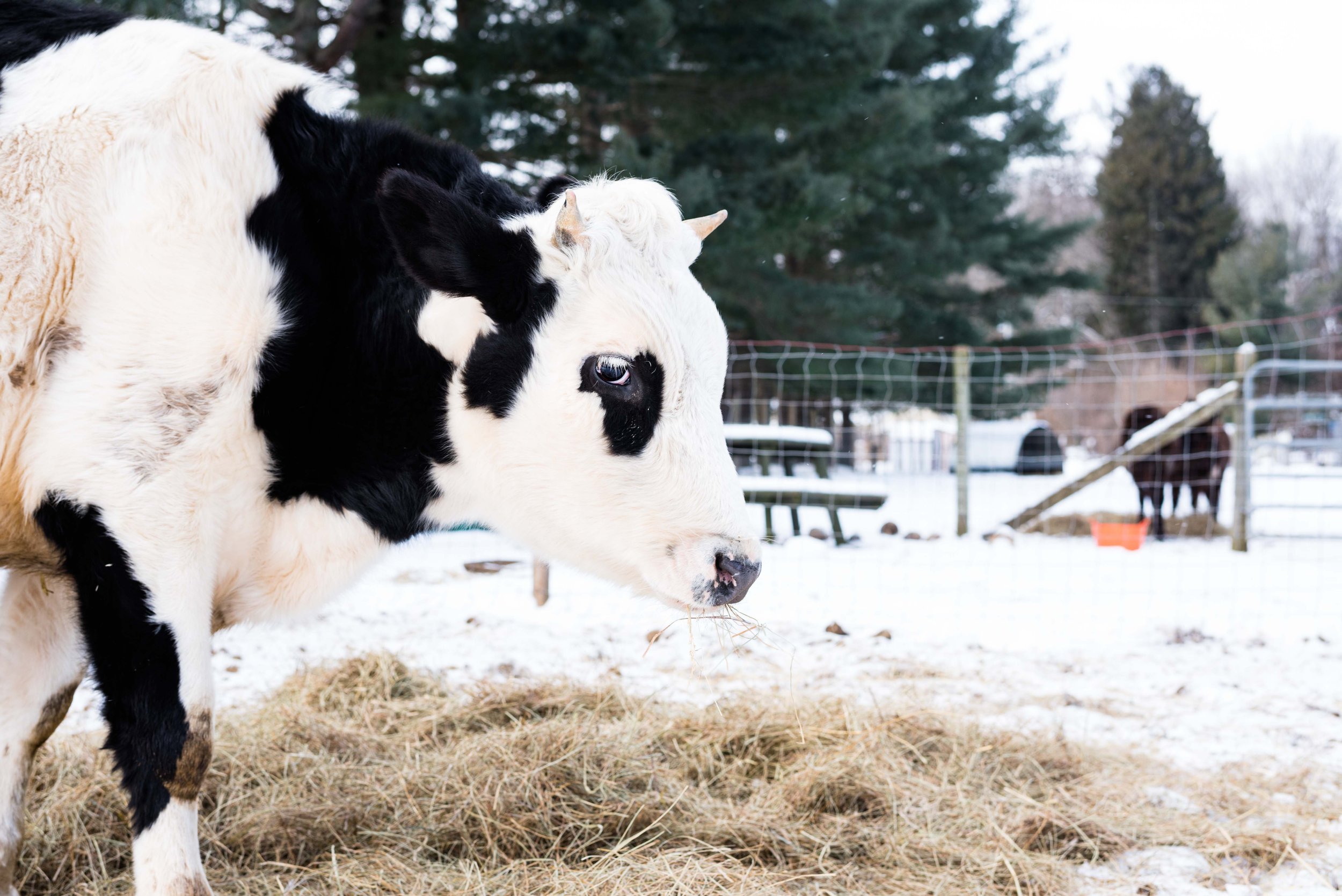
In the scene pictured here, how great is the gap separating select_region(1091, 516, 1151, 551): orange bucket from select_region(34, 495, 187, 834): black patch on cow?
28.3 feet

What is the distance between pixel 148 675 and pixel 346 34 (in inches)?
346

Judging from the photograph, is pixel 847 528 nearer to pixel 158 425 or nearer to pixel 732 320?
pixel 732 320

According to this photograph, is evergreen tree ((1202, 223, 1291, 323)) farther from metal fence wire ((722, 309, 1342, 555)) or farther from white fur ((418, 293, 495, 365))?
white fur ((418, 293, 495, 365))

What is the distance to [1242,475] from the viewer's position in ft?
28.9

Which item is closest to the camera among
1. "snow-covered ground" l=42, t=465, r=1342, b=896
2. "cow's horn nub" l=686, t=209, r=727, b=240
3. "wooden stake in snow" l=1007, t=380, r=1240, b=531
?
"cow's horn nub" l=686, t=209, r=727, b=240

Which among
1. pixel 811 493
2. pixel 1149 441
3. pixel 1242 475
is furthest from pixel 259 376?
pixel 1149 441

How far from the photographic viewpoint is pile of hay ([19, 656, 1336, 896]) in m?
2.42

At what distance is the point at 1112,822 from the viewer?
9.36 ft

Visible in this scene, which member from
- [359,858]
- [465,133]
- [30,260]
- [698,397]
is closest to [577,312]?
[698,397]

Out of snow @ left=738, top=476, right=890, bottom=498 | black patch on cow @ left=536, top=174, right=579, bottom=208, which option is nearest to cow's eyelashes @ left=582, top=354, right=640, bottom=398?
black patch on cow @ left=536, top=174, right=579, bottom=208

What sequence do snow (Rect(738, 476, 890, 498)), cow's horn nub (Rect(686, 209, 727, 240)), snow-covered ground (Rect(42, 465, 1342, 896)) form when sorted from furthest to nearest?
snow (Rect(738, 476, 890, 498)) < snow-covered ground (Rect(42, 465, 1342, 896)) < cow's horn nub (Rect(686, 209, 727, 240))

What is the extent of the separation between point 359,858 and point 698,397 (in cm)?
142

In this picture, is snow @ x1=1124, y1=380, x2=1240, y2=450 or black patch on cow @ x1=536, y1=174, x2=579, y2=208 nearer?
black patch on cow @ x1=536, y1=174, x2=579, y2=208

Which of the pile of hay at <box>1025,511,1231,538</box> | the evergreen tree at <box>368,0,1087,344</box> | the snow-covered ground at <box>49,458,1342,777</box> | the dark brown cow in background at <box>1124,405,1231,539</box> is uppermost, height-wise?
the evergreen tree at <box>368,0,1087,344</box>
